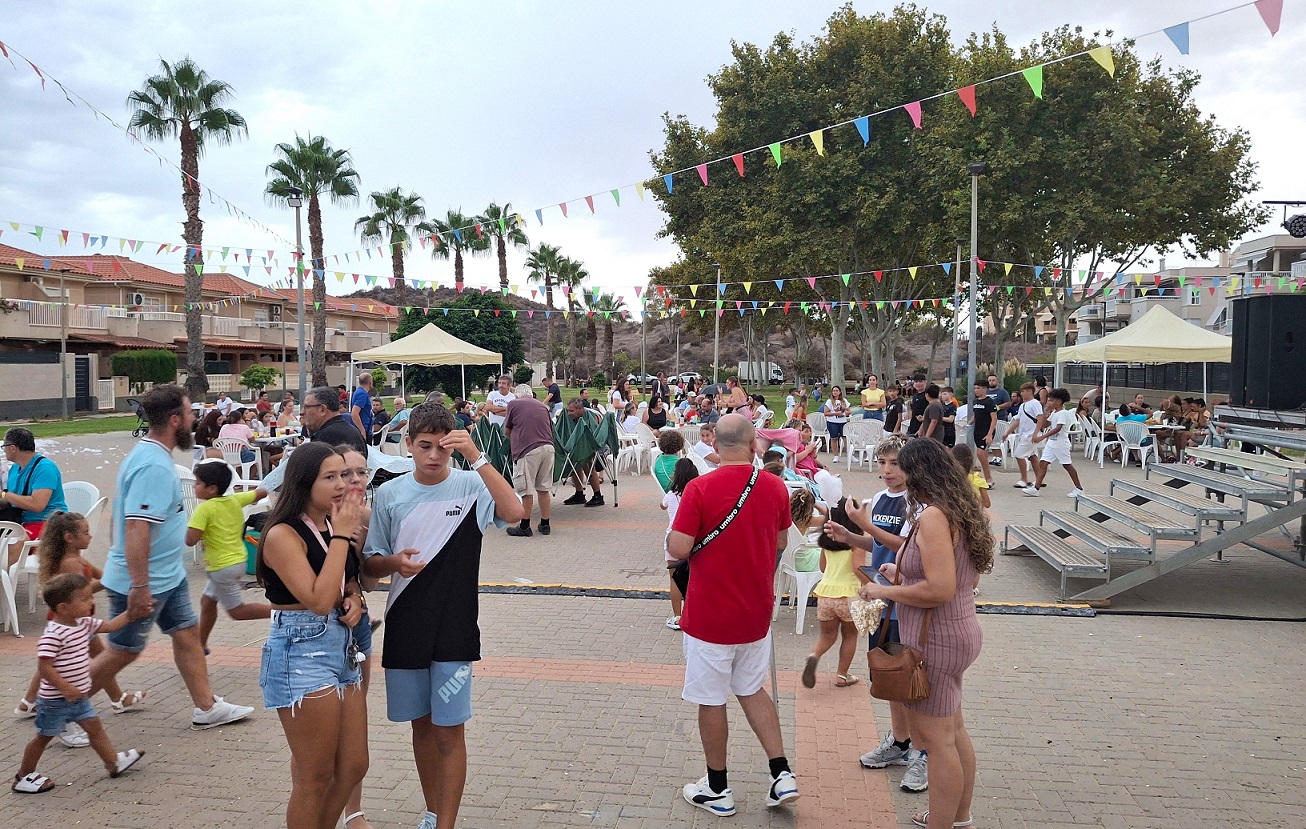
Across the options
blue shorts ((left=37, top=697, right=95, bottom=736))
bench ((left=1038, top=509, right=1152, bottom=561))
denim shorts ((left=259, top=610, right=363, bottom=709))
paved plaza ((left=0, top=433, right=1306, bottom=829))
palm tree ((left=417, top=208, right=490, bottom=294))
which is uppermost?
palm tree ((left=417, top=208, right=490, bottom=294))

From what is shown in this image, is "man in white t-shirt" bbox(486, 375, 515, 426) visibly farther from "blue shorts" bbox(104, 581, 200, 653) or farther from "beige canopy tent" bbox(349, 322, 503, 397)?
"blue shorts" bbox(104, 581, 200, 653)

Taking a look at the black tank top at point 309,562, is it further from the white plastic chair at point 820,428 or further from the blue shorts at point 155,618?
the white plastic chair at point 820,428

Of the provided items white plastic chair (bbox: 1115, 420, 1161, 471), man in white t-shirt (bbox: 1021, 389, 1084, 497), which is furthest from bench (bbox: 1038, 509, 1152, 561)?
white plastic chair (bbox: 1115, 420, 1161, 471)

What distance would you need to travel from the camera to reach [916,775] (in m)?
3.72

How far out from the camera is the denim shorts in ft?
8.77

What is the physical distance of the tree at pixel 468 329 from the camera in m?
42.8

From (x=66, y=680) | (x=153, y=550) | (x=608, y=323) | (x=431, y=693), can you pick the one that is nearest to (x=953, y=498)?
(x=431, y=693)

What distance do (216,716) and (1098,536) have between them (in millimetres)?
6333

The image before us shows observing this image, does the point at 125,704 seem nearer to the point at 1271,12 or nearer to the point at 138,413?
the point at 138,413

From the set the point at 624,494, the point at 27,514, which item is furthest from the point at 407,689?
the point at 624,494

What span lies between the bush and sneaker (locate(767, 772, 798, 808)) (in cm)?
3752

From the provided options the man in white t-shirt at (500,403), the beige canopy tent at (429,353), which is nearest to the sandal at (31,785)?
the man in white t-shirt at (500,403)

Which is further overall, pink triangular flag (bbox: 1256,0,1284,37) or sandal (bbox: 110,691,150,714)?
pink triangular flag (bbox: 1256,0,1284,37)

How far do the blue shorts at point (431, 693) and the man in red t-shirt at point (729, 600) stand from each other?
0.93 meters
